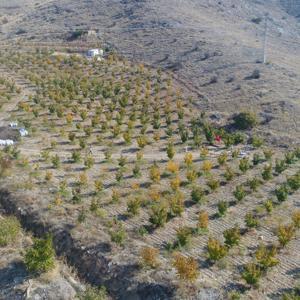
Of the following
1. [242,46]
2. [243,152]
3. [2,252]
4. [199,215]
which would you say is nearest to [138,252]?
[199,215]

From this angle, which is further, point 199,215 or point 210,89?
point 210,89

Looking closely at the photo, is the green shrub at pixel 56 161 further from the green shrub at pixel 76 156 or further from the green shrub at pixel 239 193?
the green shrub at pixel 239 193

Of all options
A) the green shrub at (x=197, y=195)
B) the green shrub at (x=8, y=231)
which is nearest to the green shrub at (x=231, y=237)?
the green shrub at (x=197, y=195)

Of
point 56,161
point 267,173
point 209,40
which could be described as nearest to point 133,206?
point 56,161

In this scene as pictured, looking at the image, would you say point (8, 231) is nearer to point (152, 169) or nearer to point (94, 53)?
point (152, 169)

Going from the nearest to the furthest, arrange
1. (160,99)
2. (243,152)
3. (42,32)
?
(243,152) → (160,99) → (42,32)

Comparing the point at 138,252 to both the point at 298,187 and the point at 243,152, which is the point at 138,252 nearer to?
the point at 298,187
